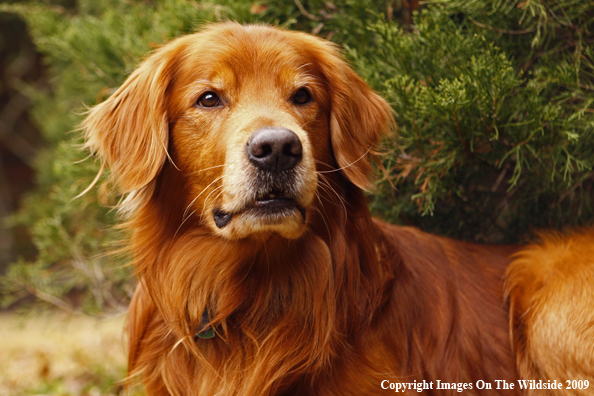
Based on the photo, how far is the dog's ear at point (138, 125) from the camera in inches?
98.0

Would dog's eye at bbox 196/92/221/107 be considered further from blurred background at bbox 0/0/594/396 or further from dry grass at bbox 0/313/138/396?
dry grass at bbox 0/313/138/396

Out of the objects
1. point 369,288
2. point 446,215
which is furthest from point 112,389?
point 446,215

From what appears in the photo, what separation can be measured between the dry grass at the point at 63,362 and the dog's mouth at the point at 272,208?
1.49 meters

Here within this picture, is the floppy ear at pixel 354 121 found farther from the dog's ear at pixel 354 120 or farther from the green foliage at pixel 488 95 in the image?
the green foliage at pixel 488 95

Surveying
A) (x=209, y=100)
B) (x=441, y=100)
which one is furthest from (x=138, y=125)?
(x=441, y=100)

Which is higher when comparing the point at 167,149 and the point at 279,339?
the point at 167,149

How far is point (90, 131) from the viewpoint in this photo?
106 inches

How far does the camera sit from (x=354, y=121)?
2709 mm

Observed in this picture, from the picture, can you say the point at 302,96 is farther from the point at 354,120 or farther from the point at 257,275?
the point at 257,275

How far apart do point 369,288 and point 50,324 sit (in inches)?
156

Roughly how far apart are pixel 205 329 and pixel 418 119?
62.7 inches

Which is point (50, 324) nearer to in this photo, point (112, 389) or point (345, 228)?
point (112, 389)

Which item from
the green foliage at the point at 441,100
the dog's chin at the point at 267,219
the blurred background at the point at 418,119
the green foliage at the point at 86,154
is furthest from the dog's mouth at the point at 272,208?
the green foliage at the point at 86,154

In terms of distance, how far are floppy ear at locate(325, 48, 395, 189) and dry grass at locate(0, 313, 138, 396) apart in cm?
171
